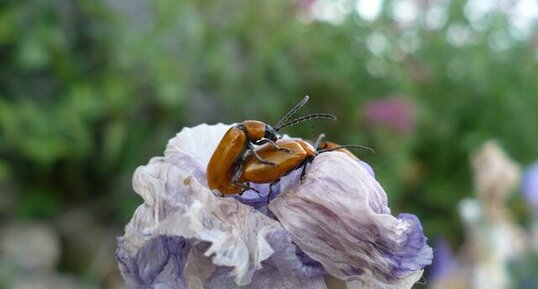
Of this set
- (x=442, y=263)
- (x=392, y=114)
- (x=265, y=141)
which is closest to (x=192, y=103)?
(x=392, y=114)

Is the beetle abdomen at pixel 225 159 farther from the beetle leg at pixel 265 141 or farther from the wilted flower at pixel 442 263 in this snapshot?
the wilted flower at pixel 442 263

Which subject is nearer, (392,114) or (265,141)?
(265,141)

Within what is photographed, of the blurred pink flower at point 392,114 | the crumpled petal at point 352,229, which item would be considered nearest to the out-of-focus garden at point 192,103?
the blurred pink flower at point 392,114

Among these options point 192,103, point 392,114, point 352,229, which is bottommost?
point 392,114

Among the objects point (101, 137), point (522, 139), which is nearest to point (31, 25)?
point (101, 137)

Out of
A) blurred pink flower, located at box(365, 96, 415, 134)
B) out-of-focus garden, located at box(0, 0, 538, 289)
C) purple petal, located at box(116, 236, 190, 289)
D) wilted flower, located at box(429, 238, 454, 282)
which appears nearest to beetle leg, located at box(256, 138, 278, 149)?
purple petal, located at box(116, 236, 190, 289)

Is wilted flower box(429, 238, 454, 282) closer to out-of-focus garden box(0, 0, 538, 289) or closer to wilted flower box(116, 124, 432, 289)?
out-of-focus garden box(0, 0, 538, 289)

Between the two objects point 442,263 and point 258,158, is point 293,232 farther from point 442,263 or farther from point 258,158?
point 442,263
